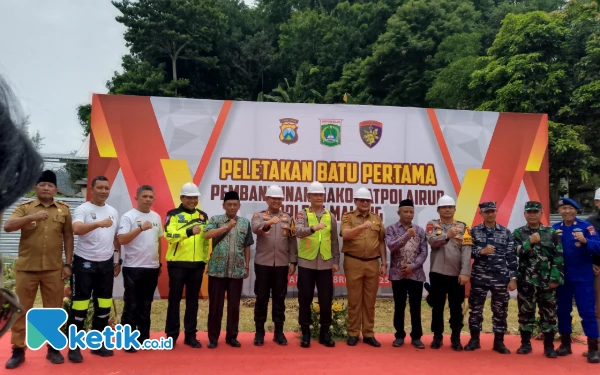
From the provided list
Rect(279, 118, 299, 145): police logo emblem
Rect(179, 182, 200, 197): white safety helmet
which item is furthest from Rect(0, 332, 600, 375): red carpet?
Rect(279, 118, 299, 145): police logo emblem

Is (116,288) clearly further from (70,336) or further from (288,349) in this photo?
(288,349)

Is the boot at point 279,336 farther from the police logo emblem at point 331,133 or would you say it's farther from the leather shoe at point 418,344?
the police logo emblem at point 331,133

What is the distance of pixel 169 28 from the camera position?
24609mm

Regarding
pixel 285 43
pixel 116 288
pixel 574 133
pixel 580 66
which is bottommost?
pixel 116 288

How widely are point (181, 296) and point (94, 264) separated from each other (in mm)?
793

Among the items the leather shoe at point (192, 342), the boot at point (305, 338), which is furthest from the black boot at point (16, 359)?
the boot at point (305, 338)

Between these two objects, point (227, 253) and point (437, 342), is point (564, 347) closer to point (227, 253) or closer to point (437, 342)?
point (437, 342)

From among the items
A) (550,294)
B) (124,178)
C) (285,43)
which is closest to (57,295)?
(124,178)

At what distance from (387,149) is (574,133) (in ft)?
27.3

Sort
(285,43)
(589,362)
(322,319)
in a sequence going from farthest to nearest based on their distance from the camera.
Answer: (285,43), (322,319), (589,362)

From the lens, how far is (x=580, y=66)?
40.6 ft

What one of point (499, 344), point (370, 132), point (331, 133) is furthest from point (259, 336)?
point (370, 132)

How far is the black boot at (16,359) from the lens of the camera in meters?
3.54

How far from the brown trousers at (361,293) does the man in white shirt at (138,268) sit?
71.6 inches
